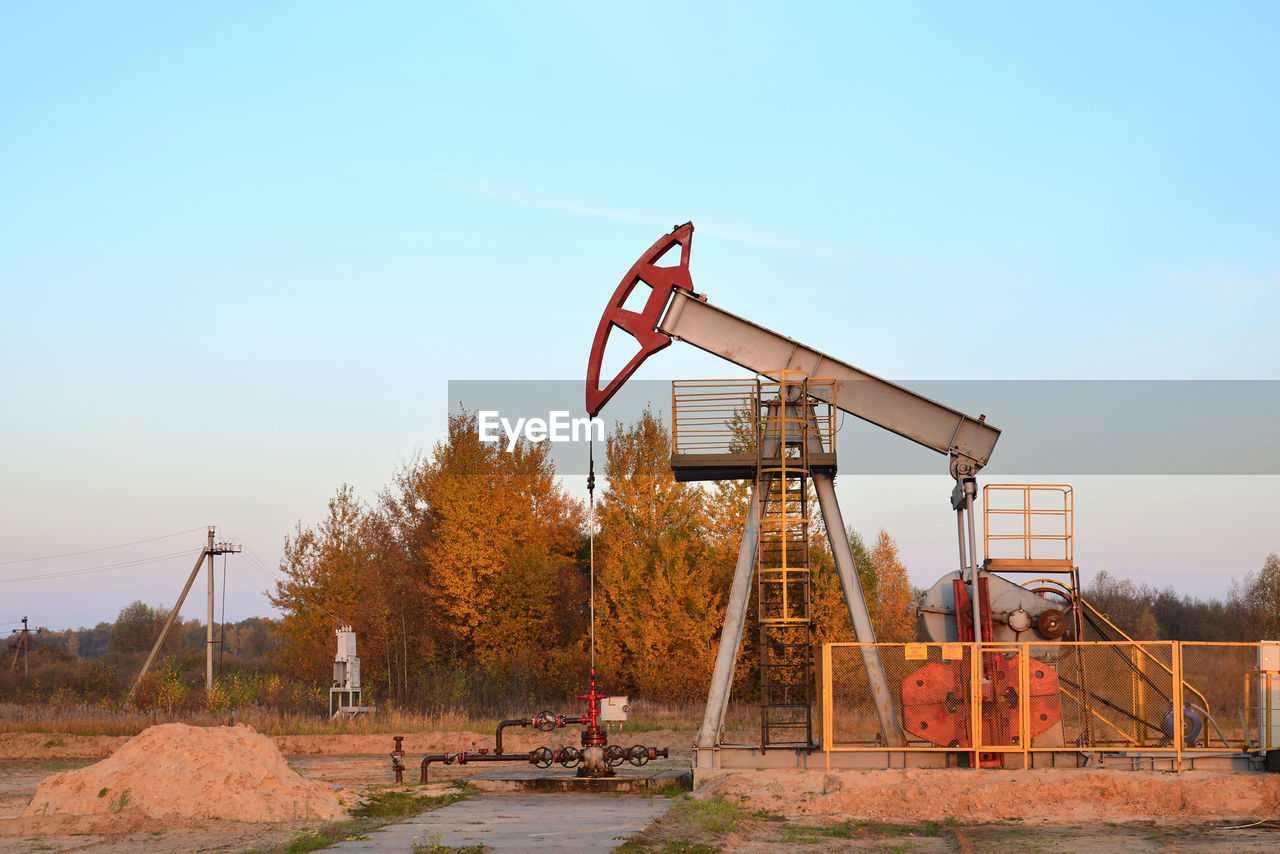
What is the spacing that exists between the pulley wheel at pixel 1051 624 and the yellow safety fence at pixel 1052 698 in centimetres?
84

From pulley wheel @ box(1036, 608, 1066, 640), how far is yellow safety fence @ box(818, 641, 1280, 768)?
2.75ft

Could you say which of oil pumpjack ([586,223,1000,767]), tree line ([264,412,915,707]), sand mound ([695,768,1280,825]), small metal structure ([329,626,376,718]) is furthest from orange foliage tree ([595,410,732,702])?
sand mound ([695,768,1280,825])

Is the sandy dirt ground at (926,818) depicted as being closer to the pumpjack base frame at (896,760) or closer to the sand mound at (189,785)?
the sand mound at (189,785)

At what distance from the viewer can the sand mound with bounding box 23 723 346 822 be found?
13.8 metres

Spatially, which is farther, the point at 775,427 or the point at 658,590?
the point at 658,590

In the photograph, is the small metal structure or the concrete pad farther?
the small metal structure

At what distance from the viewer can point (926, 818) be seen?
45.1ft

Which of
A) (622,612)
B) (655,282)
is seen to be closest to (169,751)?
(655,282)

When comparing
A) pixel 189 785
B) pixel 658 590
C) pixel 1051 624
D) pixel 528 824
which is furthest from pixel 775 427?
pixel 658 590

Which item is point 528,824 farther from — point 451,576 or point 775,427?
point 451,576

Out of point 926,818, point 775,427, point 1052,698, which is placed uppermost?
point 775,427

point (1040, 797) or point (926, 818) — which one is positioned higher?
point (1040, 797)

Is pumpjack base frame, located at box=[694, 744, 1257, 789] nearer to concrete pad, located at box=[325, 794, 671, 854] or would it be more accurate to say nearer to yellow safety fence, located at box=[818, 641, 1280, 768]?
yellow safety fence, located at box=[818, 641, 1280, 768]

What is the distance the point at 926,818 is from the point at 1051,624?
12.4ft
